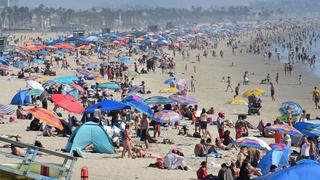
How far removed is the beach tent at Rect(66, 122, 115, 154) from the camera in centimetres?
1465

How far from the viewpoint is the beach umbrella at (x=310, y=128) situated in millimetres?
15802

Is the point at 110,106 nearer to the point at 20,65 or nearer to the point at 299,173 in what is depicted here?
the point at 299,173

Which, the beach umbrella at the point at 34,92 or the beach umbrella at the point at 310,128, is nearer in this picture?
the beach umbrella at the point at 310,128

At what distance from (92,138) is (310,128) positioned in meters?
5.68

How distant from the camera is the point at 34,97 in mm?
22953

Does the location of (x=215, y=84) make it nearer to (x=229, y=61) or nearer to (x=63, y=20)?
(x=229, y=61)

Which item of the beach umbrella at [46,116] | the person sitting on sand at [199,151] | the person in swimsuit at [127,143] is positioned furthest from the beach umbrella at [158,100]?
the beach umbrella at [46,116]

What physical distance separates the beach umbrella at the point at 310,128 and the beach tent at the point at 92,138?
5.12 metres

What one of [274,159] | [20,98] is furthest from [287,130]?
[20,98]

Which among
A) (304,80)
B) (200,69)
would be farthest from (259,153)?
(200,69)

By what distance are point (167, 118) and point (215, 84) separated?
20.0 m

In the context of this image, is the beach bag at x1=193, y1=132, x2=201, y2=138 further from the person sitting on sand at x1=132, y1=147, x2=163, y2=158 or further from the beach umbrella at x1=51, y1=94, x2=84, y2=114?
the beach umbrella at x1=51, y1=94, x2=84, y2=114

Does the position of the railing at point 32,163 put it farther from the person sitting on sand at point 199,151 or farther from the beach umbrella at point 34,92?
the beach umbrella at point 34,92

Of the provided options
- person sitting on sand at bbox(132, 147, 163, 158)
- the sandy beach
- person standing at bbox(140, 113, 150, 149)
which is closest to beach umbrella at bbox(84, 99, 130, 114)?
the sandy beach
